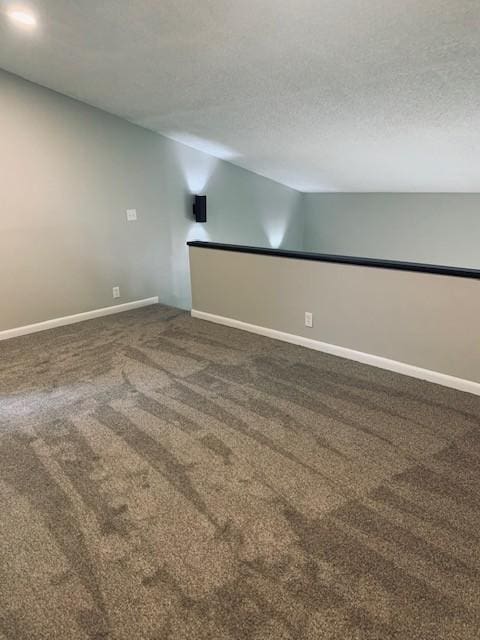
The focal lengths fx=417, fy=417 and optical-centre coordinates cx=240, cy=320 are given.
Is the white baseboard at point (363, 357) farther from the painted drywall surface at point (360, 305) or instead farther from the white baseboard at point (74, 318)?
the white baseboard at point (74, 318)

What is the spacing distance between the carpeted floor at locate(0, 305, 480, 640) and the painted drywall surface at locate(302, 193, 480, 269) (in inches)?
118

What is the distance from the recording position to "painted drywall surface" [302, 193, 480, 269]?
200 inches

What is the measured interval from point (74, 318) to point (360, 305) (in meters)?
3.10

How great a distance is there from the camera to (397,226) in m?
5.76

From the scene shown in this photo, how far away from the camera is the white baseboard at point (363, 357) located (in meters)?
2.86

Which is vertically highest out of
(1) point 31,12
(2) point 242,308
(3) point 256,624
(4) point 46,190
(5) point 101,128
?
(1) point 31,12

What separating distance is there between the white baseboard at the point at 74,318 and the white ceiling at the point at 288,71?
81.8 inches

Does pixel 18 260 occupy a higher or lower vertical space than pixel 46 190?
lower

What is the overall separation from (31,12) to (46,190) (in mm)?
1700

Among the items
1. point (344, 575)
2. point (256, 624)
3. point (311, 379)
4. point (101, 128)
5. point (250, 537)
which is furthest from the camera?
point (101, 128)

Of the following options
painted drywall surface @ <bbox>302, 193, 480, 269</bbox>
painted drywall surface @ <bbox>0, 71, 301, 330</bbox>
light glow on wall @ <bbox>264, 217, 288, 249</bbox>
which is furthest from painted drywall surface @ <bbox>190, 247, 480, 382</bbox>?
painted drywall surface @ <bbox>302, 193, 480, 269</bbox>

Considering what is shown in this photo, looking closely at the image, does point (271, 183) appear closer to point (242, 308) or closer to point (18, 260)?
point (242, 308)

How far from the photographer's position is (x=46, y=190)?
165 inches

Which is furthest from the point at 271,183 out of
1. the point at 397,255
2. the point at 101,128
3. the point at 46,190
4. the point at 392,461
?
the point at 392,461
